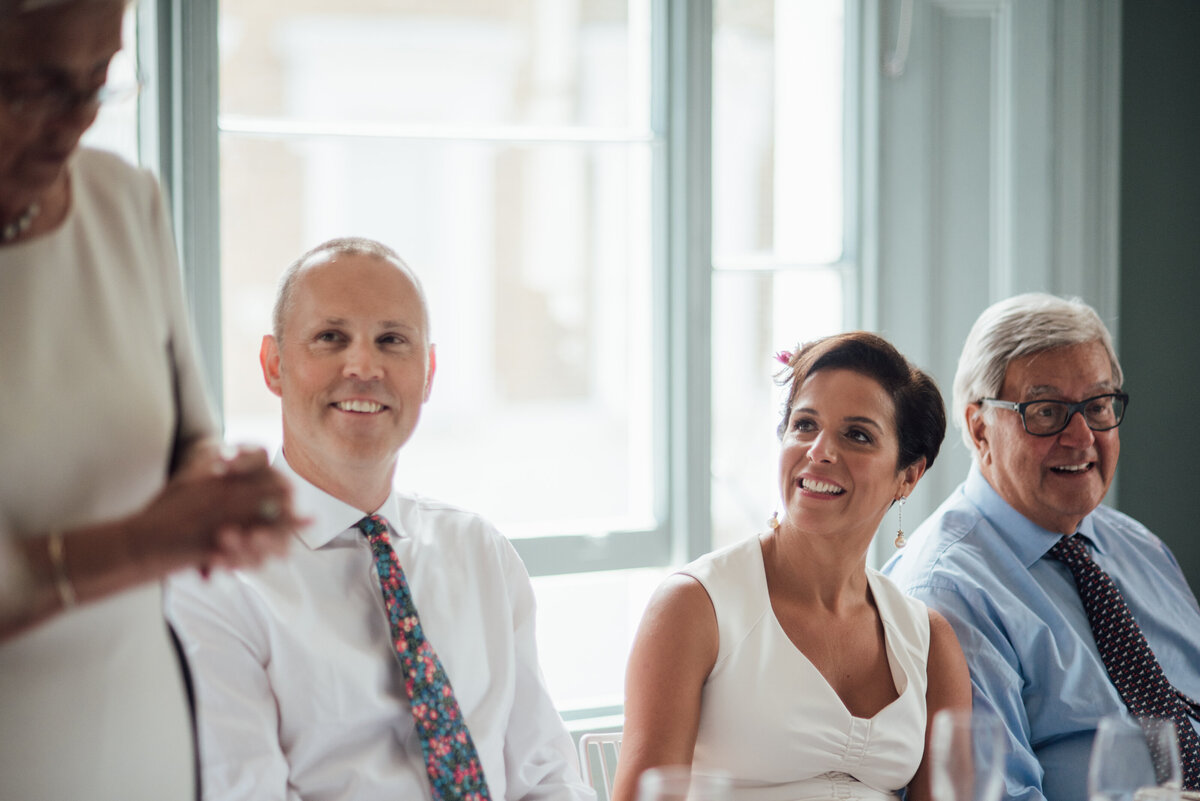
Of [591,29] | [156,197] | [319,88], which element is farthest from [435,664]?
[591,29]

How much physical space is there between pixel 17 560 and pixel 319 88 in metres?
1.87

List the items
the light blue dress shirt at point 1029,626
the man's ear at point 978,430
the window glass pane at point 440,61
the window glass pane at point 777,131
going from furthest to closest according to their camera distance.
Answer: the window glass pane at point 777,131, the window glass pane at point 440,61, the man's ear at point 978,430, the light blue dress shirt at point 1029,626

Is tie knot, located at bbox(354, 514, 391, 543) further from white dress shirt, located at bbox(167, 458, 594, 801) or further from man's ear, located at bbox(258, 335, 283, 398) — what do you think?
man's ear, located at bbox(258, 335, 283, 398)

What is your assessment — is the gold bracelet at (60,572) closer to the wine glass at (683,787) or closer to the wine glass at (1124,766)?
the wine glass at (683,787)

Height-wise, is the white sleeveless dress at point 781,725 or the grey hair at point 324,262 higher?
the grey hair at point 324,262

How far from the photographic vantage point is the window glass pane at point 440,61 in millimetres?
2438

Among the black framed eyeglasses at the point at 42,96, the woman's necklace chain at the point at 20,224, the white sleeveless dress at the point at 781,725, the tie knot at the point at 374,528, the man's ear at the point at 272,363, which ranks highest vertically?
the black framed eyeglasses at the point at 42,96

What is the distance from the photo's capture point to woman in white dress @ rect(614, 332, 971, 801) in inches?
68.4

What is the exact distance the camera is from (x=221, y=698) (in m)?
1.50

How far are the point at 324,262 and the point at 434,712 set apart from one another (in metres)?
0.74

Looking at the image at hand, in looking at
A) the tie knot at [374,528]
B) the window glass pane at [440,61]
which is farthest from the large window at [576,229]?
the tie knot at [374,528]

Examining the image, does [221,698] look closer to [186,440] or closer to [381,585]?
[381,585]

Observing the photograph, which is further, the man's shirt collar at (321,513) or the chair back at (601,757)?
the chair back at (601,757)

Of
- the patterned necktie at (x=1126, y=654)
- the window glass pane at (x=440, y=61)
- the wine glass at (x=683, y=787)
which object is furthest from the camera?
the window glass pane at (x=440, y=61)
